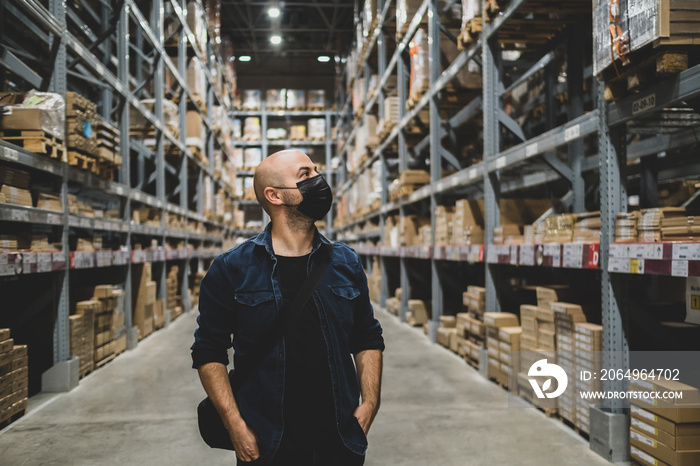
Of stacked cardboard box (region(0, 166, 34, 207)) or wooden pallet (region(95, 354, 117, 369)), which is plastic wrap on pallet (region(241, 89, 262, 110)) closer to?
wooden pallet (region(95, 354, 117, 369))

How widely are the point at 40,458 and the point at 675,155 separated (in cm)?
634

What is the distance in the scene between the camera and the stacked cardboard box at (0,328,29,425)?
4.17m

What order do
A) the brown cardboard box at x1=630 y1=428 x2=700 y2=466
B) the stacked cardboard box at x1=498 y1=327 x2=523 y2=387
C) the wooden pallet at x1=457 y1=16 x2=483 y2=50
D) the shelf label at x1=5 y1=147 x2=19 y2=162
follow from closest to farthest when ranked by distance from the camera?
the brown cardboard box at x1=630 y1=428 x2=700 y2=466
the shelf label at x1=5 y1=147 x2=19 y2=162
the stacked cardboard box at x1=498 y1=327 x2=523 y2=387
the wooden pallet at x1=457 y1=16 x2=483 y2=50

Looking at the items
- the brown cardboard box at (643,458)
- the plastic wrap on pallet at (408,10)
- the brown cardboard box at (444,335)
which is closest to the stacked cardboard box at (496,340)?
the brown cardboard box at (444,335)

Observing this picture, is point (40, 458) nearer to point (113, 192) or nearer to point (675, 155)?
point (113, 192)

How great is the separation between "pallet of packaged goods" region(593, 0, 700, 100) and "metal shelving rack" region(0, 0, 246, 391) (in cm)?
442

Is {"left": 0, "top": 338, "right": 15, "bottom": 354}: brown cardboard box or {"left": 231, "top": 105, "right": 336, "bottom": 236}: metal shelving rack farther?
{"left": 231, "top": 105, "right": 336, "bottom": 236}: metal shelving rack

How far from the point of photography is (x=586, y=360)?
12.6 ft

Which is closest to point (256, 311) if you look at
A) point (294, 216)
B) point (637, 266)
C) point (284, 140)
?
point (294, 216)

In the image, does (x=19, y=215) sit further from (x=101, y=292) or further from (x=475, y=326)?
(x=475, y=326)

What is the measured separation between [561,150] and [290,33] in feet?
54.5

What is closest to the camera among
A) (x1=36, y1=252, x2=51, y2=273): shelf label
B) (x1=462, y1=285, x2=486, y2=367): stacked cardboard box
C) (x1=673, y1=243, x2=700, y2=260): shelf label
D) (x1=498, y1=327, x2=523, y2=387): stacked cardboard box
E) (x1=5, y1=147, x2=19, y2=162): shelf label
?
(x1=673, y1=243, x2=700, y2=260): shelf label

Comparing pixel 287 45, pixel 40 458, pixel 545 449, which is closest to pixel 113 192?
pixel 40 458

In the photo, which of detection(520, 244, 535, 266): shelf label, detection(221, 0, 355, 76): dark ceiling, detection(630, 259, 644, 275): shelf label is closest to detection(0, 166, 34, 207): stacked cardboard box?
detection(520, 244, 535, 266): shelf label
